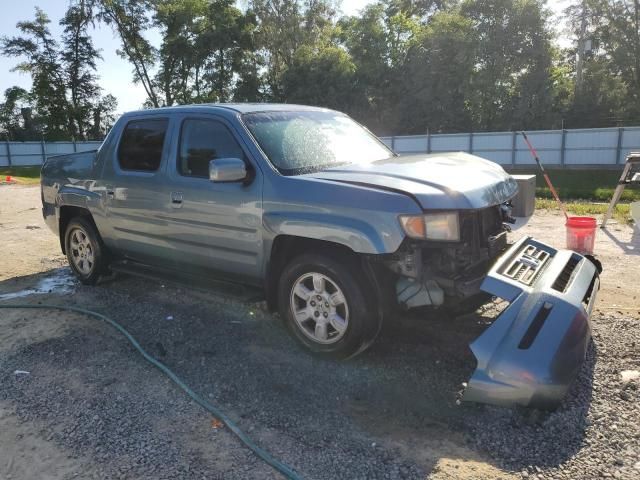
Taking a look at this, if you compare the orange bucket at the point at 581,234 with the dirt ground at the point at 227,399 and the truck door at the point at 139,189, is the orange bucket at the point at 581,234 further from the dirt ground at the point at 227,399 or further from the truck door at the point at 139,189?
the truck door at the point at 139,189

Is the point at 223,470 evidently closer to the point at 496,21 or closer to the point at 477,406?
the point at 477,406

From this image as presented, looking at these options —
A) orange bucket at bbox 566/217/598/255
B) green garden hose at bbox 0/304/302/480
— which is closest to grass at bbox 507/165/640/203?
orange bucket at bbox 566/217/598/255

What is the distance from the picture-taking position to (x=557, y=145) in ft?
68.7

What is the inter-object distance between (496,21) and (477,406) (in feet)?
113

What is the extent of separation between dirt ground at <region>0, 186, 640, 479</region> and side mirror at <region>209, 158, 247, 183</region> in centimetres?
138

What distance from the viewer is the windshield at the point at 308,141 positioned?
4234 mm

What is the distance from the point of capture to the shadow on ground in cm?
283

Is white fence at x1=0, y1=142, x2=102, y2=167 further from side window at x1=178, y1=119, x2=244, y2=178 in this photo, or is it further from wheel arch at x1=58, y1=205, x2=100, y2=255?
side window at x1=178, y1=119, x2=244, y2=178

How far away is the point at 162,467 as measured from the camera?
2.79 meters

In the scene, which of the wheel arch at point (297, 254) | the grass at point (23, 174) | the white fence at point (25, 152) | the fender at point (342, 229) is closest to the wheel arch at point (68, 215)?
the wheel arch at point (297, 254)

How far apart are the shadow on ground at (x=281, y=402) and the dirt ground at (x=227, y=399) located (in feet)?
0.03

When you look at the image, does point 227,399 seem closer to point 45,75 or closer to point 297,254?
point 297,254

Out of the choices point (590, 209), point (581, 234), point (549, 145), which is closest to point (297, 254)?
point (581, 234)

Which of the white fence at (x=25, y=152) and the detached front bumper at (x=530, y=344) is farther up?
the white fence at (x=25, y=152)
